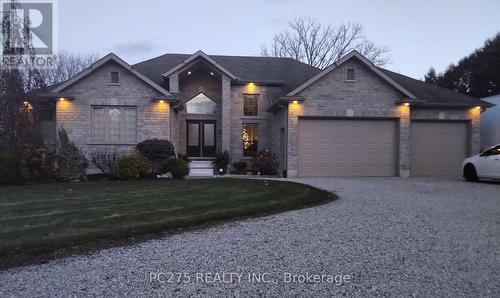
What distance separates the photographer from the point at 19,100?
46.6 feet

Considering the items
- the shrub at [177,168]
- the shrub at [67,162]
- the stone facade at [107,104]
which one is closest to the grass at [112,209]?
the shrub at [67,162]

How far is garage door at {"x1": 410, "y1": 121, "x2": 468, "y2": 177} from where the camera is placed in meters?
16.7

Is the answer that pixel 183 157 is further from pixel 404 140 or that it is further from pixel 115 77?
pixel 404 140

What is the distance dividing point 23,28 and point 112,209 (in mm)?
11882

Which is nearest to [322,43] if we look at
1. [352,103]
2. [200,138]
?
[200,138]

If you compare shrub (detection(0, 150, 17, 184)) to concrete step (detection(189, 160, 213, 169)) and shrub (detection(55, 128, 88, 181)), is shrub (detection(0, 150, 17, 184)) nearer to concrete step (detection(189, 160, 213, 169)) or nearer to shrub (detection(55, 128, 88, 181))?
shrub (detection(55, 128, 88, 181))

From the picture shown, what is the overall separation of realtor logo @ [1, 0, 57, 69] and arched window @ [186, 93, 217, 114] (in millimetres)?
7044

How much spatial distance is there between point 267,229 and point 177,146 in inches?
509

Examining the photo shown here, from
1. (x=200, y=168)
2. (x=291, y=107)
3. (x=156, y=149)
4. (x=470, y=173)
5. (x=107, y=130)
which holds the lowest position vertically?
(x=200, y=168)

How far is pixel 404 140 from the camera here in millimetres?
15906

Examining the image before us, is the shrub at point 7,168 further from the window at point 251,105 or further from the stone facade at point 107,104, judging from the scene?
the window at point 251,105

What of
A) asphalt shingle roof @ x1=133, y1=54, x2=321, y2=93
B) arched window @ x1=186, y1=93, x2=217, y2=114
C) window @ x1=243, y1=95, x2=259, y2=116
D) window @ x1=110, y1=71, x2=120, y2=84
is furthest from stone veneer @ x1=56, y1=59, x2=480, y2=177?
asphalt shingle roof @ x1=133, y1=54, x2=321, y2=93

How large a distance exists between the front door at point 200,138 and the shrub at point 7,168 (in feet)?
26.1

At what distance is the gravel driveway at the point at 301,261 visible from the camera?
12.2 ft
